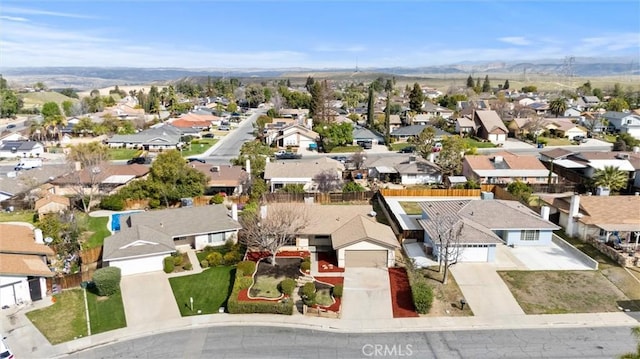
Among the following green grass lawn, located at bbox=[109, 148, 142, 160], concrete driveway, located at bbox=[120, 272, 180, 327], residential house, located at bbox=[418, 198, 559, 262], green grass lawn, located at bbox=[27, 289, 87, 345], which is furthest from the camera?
green grass lawn, located at bbox=[109, 148, 142, 160]

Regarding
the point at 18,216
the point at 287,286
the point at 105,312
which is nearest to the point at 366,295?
the point at 287,286

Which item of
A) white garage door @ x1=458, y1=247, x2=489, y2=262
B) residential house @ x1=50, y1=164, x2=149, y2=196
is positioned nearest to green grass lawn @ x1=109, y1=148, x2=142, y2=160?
residential house @ x1=50, y1=164, x2=149, y2=196

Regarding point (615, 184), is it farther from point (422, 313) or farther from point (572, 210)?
point (422, 313)

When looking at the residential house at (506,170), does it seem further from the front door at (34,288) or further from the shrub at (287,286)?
the front door at (34,288)

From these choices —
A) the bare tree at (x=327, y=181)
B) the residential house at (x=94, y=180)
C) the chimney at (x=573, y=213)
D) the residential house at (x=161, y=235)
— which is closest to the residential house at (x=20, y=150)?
the residential house at (x=94, y=180)

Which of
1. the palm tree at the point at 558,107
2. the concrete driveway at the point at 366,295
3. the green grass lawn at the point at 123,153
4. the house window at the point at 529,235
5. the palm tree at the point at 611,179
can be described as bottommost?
the concrete driveway at the point at 366,295

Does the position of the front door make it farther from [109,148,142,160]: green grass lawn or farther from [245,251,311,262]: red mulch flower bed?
[109,148,142,160]: green grass lawn
